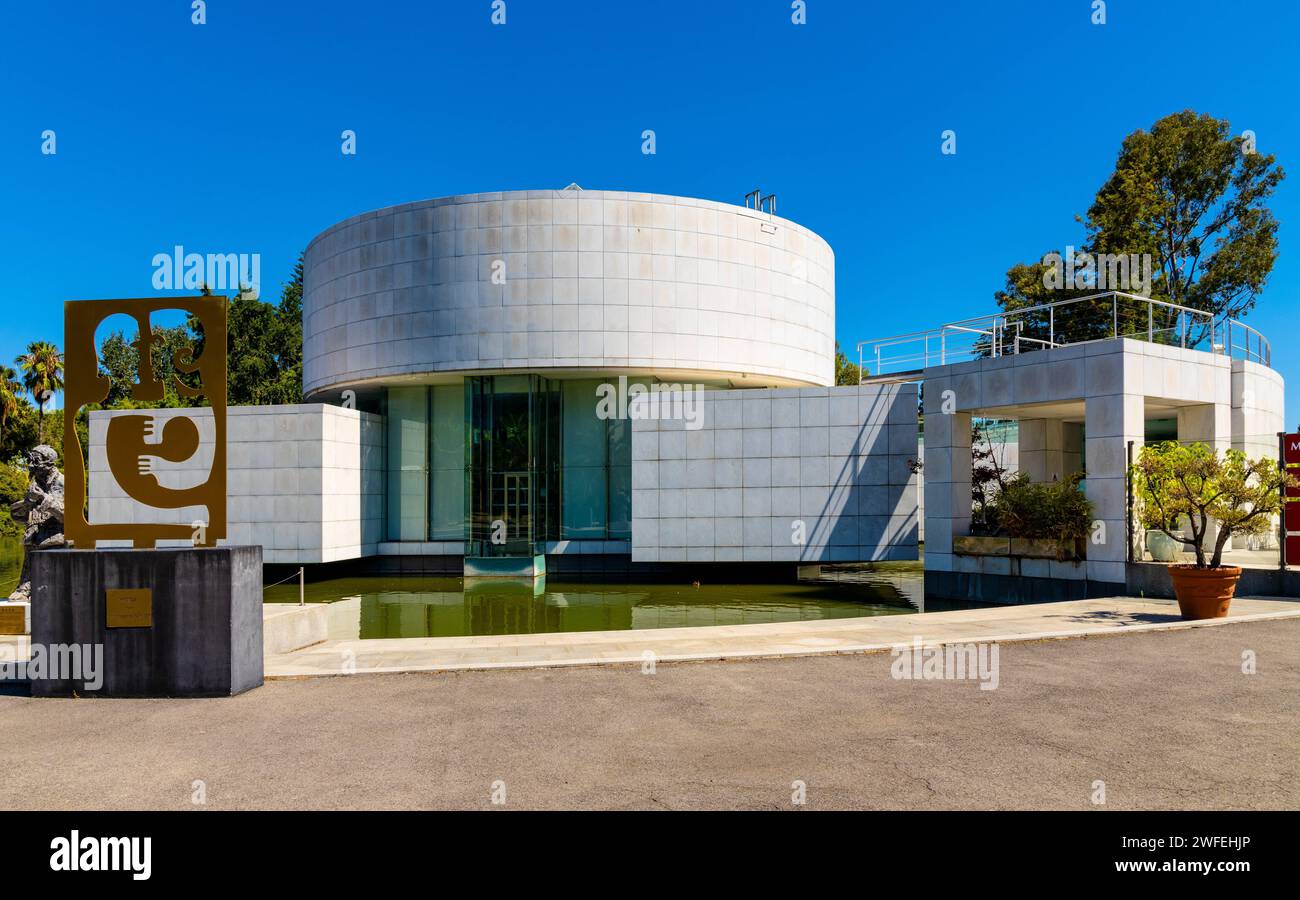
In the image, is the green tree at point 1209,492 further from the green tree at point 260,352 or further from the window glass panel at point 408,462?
the green tree at point 260,352

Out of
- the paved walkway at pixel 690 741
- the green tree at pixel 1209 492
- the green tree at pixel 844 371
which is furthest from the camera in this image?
the green tree at pixel 844 371

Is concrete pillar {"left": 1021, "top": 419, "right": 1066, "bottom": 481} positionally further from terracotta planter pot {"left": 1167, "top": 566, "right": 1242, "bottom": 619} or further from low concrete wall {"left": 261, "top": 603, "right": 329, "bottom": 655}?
low concrete wall {"left": 261, "top": 603, "right": 329, "bottom": 655}

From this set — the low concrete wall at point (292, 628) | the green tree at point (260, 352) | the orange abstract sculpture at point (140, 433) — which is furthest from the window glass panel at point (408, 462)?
the green tree at point (260, 352)

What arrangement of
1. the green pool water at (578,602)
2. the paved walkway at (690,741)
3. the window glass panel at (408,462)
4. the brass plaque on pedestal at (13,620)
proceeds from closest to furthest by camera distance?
the paved walkway at (690,741)
the brass plaque on pedestal at (13,620)
the green pool water at (578,602)
the window glass panel at (408,462)

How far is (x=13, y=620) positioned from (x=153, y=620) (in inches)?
229

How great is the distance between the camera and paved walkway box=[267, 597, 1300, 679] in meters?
11.7

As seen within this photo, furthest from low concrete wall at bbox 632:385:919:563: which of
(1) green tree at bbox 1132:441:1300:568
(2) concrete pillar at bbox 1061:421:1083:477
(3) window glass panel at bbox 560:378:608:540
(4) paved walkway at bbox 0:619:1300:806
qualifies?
(4) paved walkway at bbox 0:619:1300:806

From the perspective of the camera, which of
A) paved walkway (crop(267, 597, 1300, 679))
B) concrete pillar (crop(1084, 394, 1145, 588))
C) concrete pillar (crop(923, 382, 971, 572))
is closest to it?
paved walkway (crop(267, 597, 1300, 679))

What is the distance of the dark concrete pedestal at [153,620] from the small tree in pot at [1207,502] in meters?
15.2

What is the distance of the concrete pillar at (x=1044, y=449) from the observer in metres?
28.5

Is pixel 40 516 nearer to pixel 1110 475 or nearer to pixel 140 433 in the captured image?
pixel 140 433

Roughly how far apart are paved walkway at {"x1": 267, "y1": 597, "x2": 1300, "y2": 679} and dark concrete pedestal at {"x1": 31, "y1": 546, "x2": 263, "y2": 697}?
1.15m

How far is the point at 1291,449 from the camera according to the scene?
61.6ft
